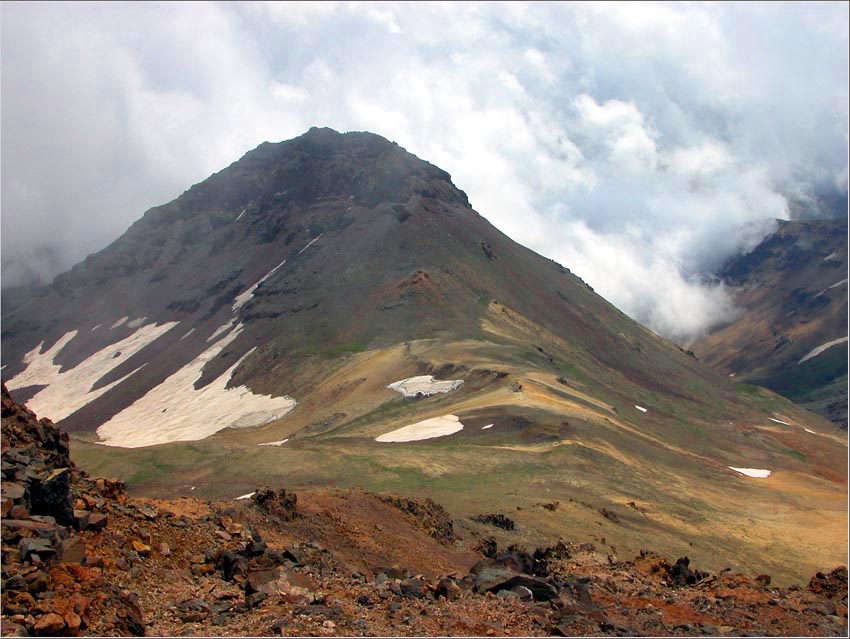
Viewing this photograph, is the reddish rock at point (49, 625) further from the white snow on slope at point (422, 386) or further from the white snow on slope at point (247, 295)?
the white snow on slope at point (247, 295)

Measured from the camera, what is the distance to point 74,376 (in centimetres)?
17725

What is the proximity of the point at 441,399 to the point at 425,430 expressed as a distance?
13341 millimetres

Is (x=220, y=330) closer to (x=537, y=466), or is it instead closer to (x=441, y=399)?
(x=441, y=399)

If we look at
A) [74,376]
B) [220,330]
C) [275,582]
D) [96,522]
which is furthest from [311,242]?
[275,582]

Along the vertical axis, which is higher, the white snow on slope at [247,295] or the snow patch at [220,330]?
the white snow on slope at [247,295]

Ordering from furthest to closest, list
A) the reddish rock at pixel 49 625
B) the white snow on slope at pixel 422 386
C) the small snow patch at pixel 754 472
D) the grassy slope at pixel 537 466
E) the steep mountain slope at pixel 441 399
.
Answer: the white snow on slope at pixel 422 386, the small snow patch at pixel 754 472, the steep mountain slope at pixel 441 399, the grassy slope at pixel 537 466, the reddish rock at pixel 49 625

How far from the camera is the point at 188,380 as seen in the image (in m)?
143

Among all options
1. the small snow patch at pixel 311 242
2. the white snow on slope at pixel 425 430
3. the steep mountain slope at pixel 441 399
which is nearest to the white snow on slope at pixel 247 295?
the steep mountain slope at pixel 441 399

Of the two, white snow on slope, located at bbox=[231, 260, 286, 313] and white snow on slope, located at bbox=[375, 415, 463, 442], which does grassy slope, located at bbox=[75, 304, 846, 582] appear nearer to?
white snow on slope, located at bbox=[375, 415, 463, 442]

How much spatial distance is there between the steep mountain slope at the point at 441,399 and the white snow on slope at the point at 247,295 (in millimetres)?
1269

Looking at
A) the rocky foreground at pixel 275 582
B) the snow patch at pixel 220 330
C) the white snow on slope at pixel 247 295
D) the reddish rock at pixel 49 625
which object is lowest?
the reddish rock at pixel 49 625

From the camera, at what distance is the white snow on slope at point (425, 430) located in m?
68.1

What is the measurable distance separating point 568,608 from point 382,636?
18.1 feet

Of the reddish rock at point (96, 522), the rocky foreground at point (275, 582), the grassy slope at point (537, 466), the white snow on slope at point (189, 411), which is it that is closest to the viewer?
the rocky foreground at point (275, 582)
